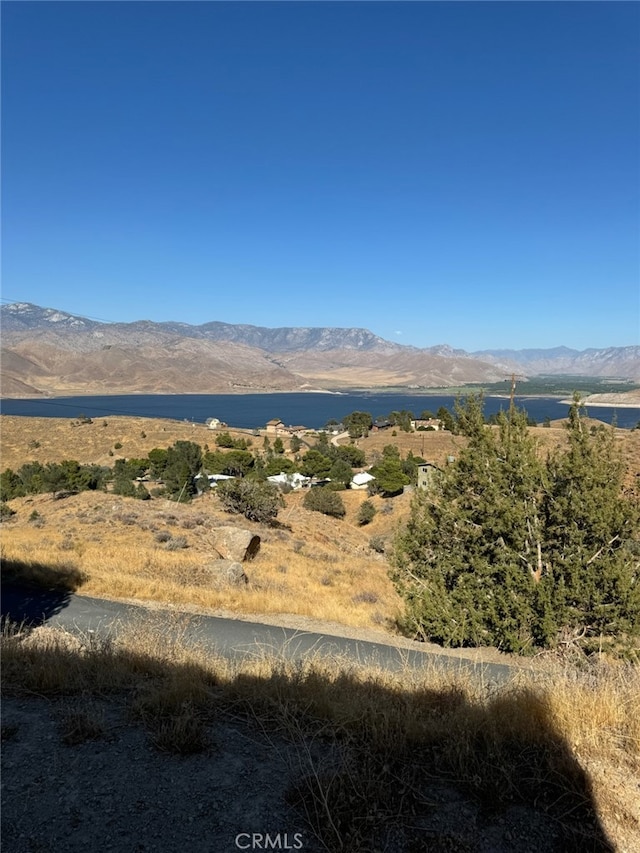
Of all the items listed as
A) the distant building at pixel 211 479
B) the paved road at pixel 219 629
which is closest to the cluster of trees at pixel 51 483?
the distant building at pixel 211 479

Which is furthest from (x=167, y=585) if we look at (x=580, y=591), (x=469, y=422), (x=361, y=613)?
(x=580, y=591)

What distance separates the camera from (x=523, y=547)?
401 inches

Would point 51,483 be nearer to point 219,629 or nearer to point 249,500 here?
point 249,500

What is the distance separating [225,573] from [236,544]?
358 cm

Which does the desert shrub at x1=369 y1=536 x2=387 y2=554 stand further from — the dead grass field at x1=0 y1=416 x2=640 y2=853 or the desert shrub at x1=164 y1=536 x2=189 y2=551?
the dead grass field at x1=0 y1=416 x2=640 y2=853

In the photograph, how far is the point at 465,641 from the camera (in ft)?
34.0

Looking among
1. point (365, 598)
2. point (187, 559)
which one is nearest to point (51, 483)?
point (187, 559)

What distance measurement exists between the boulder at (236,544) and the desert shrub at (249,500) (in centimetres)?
825

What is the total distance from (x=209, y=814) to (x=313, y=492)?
34871 millimetres

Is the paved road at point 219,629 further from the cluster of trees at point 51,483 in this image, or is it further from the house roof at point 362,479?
the house roof at point 362,479

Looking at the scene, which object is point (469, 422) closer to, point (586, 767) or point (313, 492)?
point (586, 767)

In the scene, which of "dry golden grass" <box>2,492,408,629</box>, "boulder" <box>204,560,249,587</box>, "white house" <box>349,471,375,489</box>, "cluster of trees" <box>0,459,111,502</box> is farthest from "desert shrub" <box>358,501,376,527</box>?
"boulder" <box>204,560,249,587</box>

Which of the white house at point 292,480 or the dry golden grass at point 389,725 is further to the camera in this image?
the white house at point 292,480

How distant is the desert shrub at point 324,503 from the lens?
3666cm
